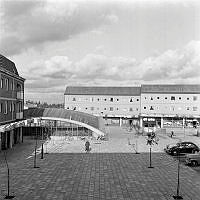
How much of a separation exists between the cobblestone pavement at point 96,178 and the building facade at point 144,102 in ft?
162

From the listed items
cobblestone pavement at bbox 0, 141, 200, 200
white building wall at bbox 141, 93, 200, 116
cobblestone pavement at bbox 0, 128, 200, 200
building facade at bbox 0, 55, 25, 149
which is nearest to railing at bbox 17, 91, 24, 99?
building facade at bbox 0, 55, 25, 149

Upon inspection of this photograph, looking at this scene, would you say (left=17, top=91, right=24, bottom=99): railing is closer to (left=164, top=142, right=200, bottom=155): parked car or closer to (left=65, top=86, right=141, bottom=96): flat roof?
(left=164, top=142, right=200, bottom=155): parked car

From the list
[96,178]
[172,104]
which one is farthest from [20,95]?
[172,104]

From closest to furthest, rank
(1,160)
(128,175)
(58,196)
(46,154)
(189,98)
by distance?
A: (58,196)
(128,175)
(1,160)
(46,154)
(189,98)

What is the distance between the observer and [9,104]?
128 feet

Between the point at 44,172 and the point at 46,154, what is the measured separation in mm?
9818

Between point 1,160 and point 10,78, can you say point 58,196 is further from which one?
point 10,78

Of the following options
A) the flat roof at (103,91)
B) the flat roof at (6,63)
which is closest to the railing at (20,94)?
the flat roof at (6,63)

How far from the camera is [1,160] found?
30594 millimetres

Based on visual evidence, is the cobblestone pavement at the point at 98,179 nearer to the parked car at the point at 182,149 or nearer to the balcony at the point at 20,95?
the parked car at the point at 182,149

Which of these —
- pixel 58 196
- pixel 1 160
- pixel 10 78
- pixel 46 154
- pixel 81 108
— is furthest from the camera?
pixel 81 108

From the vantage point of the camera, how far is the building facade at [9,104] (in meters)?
35.5

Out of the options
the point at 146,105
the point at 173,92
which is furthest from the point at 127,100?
the point at 173,92

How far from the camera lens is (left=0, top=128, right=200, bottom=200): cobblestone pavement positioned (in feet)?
61.4
